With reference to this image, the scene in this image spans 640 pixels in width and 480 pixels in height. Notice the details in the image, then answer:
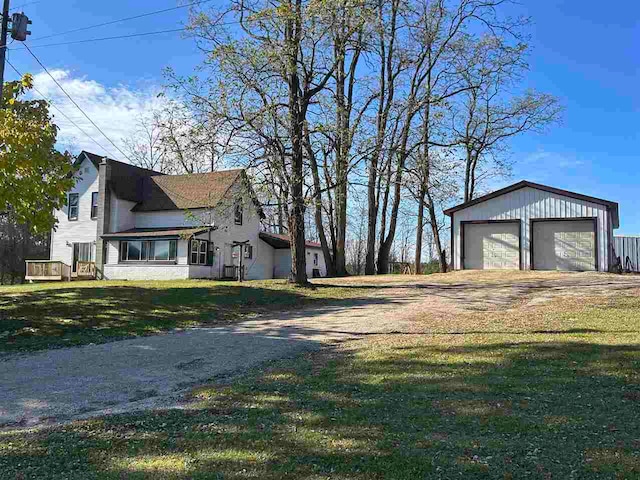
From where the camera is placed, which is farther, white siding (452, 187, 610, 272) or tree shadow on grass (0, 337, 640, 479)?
white siding (452, 187, 610, 272)

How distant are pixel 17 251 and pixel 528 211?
3885cm

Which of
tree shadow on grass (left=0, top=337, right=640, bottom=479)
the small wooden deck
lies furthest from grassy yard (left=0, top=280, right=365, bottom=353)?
the small wooden deck

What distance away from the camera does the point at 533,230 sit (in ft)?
82.1

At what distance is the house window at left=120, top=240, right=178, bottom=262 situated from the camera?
94.1 ft

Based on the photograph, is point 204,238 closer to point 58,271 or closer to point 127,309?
point 58,271

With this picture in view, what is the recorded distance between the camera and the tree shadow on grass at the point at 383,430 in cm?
356

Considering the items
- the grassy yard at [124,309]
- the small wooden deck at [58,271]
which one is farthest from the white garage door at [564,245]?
the small wooden deck at [58,271]

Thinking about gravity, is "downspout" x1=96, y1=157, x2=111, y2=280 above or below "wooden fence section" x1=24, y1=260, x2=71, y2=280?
above

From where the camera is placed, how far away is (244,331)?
11.2 m

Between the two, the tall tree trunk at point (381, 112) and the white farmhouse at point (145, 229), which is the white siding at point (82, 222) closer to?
the white farmhouse at point (145, 229)

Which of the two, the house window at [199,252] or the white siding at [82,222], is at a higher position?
the white siding at [82,222]

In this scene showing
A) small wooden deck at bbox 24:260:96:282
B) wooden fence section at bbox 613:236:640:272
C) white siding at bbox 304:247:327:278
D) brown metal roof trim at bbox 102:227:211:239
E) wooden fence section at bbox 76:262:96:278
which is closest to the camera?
brown metal roof trim at bbox 102:227:211:239

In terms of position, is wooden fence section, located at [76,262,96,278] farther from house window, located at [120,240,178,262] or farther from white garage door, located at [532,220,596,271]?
white garage door, located at [532,220,596,271]

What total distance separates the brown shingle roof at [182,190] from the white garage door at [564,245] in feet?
54.3
